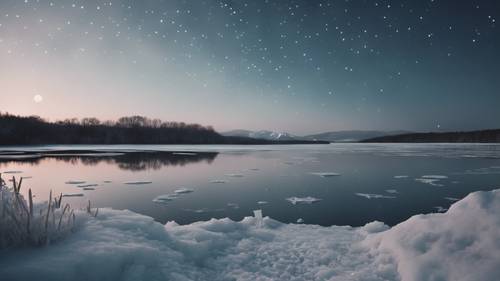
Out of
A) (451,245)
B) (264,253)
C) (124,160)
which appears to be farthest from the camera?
(124,160)

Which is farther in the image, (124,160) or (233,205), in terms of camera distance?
(124,160)

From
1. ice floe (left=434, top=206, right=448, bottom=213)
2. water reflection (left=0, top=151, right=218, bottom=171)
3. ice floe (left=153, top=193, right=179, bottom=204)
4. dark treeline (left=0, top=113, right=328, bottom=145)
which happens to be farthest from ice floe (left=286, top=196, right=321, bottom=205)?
dark treeline (left=0, top=113, right=328, bottom=145)

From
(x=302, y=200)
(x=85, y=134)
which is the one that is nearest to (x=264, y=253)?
(x=302, y=200)

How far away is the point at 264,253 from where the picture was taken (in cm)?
445

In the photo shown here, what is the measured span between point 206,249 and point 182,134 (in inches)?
4395

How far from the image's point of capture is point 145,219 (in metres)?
4.58

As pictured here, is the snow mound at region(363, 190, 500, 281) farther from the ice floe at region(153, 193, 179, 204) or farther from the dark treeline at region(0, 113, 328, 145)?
the dark treeline at region(0, 113, 328, 145)

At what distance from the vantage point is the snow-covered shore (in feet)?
10.0

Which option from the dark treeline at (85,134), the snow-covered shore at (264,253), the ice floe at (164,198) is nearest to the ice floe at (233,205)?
the ice floe at (164,198)

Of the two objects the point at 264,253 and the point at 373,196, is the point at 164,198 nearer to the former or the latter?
the point at 264,253

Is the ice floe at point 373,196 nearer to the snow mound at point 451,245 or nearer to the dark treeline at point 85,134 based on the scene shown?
the snow mound at point 451,245

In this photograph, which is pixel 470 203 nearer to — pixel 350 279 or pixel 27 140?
pixel 350 279

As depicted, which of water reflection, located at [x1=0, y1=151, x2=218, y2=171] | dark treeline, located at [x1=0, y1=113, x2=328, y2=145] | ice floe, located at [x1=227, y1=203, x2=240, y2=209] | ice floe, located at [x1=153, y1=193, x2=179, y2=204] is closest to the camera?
ice floe, located at [x1=227, y1=203, x2=240, y2=209]

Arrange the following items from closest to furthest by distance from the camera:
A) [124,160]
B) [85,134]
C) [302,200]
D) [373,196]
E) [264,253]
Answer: [264,253], [302,200], [373,196], [124,160], [85,134]
